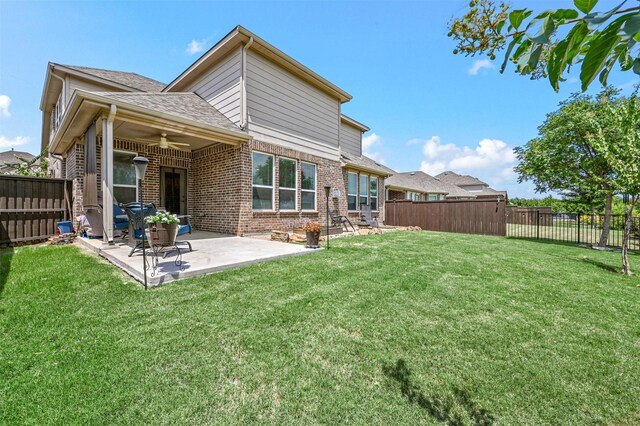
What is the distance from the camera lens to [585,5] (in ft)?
2.75

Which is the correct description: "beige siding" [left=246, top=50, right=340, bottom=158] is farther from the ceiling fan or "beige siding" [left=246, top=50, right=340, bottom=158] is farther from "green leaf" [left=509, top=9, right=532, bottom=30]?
"green leaf" [left=509, top=9, right=532, bottom=30]

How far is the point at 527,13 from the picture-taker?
0.96 meters

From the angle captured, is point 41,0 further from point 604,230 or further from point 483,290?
point 604,230

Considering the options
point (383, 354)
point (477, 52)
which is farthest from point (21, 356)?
point (477, 52)

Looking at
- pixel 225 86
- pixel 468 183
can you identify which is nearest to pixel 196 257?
pixel 225 86

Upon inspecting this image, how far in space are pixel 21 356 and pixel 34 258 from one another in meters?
4.46

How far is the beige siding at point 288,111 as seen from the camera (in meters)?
8.16

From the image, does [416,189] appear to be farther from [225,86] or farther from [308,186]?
[225,86]

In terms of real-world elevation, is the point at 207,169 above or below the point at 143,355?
above

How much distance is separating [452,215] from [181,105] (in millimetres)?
12083

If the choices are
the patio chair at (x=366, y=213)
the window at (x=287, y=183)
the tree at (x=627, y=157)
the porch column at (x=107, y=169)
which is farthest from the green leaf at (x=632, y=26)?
the patio chair at (x=366, y=213)

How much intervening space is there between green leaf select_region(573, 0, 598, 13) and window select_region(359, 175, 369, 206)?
12.7 metres

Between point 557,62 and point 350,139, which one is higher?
point 350,139

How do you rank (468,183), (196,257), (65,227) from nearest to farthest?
(196,257), (65,227), (468,183)
